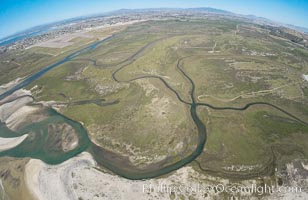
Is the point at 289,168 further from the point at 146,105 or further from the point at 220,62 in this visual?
the point at 220,62

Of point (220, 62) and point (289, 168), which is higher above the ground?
point (220, 62)

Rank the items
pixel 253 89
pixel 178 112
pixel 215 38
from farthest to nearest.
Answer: pixel 215 38, pixel 253 89, pixel 178 112

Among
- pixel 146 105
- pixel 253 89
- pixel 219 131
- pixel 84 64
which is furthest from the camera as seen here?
pixel 84 64

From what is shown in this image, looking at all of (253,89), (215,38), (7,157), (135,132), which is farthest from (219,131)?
(215,38)

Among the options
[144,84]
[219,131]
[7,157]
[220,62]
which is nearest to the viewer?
[7,157]

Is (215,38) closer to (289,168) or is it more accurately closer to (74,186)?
(289,168)

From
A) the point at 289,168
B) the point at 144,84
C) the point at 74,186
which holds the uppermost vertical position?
the point at 144,84

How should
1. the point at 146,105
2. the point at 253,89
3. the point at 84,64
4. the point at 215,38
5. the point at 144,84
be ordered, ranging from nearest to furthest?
the point at 146,105
the point at 253,89
the point at 144,84
the point at 84,64
the point at 215,38

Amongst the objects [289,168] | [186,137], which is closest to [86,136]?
[186,137]

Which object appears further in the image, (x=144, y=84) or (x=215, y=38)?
(x=215, y=38)
